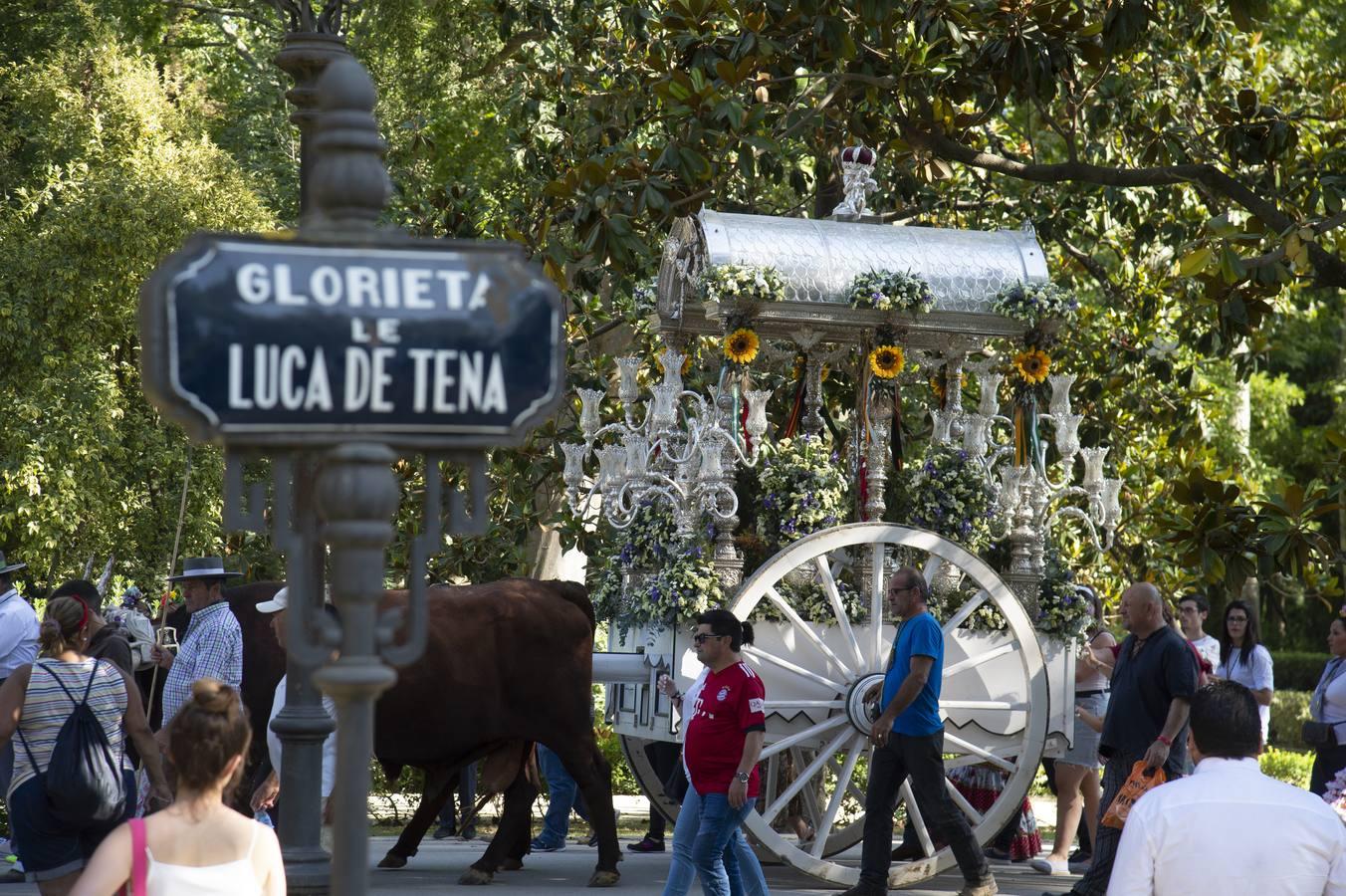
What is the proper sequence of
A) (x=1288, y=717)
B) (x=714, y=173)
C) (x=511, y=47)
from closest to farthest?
1. (x=714, y=173)
2. (x=511, y=47)
3. (x=1288, y=717)

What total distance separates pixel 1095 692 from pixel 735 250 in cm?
358

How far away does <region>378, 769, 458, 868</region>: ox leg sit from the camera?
10602mm

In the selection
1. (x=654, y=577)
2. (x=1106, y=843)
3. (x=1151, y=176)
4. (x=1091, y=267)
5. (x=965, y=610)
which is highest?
(x=1091, y=267)

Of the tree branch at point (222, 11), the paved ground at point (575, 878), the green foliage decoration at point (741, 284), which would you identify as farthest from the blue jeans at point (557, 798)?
the tree branch at point (222, 11)

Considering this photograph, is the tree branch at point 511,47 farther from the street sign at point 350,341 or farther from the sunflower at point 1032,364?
the street sign at point 350,341

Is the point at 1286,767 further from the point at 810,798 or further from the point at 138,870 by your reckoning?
the point at 138,870

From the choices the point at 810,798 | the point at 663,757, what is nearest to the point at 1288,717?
the point at 663,757

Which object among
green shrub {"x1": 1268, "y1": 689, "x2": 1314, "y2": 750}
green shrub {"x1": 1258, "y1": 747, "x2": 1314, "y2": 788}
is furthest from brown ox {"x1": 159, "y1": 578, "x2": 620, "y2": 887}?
green shrub {"x1": 1268, "y1": 689, "x2": 1314, "y2": 750}

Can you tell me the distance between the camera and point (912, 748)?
357 inches

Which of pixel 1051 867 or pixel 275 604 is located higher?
pixel 275 604

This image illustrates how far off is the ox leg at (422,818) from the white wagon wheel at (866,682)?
1908 millimetres

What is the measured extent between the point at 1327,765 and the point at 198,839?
23.2 ft

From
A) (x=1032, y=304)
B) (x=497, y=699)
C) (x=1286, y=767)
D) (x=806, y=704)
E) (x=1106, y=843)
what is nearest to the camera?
(x=1106, y=843)

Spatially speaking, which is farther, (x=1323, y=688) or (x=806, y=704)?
(x=806, y=704)
